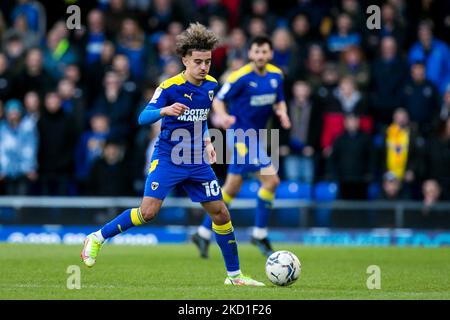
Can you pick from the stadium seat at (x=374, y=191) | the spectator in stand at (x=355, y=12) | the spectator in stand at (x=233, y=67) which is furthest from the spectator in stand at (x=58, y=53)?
the stadium seat at (x=374, y=191)

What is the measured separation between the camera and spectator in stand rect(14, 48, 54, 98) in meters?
20.2

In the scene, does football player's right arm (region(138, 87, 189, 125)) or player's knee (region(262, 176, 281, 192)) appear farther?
player's knee (region(262, 176, 281, 192))

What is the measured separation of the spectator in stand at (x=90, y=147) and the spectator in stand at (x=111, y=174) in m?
0.19

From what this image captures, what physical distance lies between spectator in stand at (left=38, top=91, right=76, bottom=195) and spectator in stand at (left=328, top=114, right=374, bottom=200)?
4881 millimetres

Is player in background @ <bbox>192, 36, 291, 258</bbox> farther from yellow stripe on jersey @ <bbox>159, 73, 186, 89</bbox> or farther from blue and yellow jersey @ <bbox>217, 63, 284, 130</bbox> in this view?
yellow stripe on jersey @ <bbox>159, 73, 186, 89</bbox>

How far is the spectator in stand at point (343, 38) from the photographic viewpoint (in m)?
20.5

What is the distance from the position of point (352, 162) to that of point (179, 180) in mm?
8475

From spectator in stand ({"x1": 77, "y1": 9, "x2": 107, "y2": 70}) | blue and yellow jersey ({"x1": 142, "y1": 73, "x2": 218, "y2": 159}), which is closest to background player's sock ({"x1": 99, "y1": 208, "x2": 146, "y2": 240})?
blue and yellow jersey ({"x1": 142, "y1": 73, "x2": 218, "y2": 159})

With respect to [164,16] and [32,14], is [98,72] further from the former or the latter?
[32,14]

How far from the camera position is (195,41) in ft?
34.8

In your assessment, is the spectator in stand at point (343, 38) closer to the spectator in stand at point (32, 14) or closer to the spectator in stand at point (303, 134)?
the spectator in stand at point (303, 134)

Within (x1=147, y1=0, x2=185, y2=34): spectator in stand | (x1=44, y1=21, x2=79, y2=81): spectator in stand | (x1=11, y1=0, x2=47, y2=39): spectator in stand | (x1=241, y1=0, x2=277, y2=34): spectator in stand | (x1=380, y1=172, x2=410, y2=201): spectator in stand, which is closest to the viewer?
(x1=380, y1=172, x2=410, y2=201): spectator in stand

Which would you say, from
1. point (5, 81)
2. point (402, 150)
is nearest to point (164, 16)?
point (5, 81)
